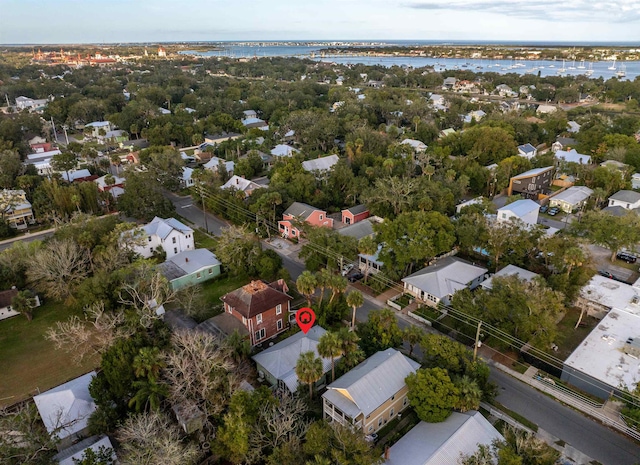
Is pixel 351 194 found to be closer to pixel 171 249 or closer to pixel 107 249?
pixel 171 249

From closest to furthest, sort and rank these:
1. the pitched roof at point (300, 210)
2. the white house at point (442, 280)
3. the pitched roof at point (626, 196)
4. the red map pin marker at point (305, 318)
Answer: the red map pin marker at point (305, 318) → the white house at point (442, 280) → the pitched roof at point (300, 210) → the pitched roof at point (626, 196)

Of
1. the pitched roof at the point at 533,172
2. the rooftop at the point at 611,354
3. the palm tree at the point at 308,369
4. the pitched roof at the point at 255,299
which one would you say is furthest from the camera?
the pitched roof at the point at 533,172

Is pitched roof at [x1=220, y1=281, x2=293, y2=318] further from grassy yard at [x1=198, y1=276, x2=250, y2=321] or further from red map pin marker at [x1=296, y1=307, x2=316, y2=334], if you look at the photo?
grassy yard at [x1=198, y1=276, x2=250, y2=321]

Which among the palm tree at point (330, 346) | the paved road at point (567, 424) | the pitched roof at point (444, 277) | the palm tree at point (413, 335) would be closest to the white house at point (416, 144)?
the pitched roof at point (444, 277)

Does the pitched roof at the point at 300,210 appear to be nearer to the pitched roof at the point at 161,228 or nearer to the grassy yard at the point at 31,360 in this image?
the pitched roof at the point at 161,228

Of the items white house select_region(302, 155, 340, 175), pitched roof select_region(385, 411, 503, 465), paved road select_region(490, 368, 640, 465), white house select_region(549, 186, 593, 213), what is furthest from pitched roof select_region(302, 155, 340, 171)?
pitched roof select_region(385, 411, 503, 465)

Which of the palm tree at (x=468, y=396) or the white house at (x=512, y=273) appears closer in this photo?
the palm tree at (x=468, y=396)

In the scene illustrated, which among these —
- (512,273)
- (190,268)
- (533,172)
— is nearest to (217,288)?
(190,268)

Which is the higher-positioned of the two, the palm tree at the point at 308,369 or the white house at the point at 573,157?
the palm tree at the point at 308,369

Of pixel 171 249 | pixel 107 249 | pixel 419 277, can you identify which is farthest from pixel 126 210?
pixel 419 277
